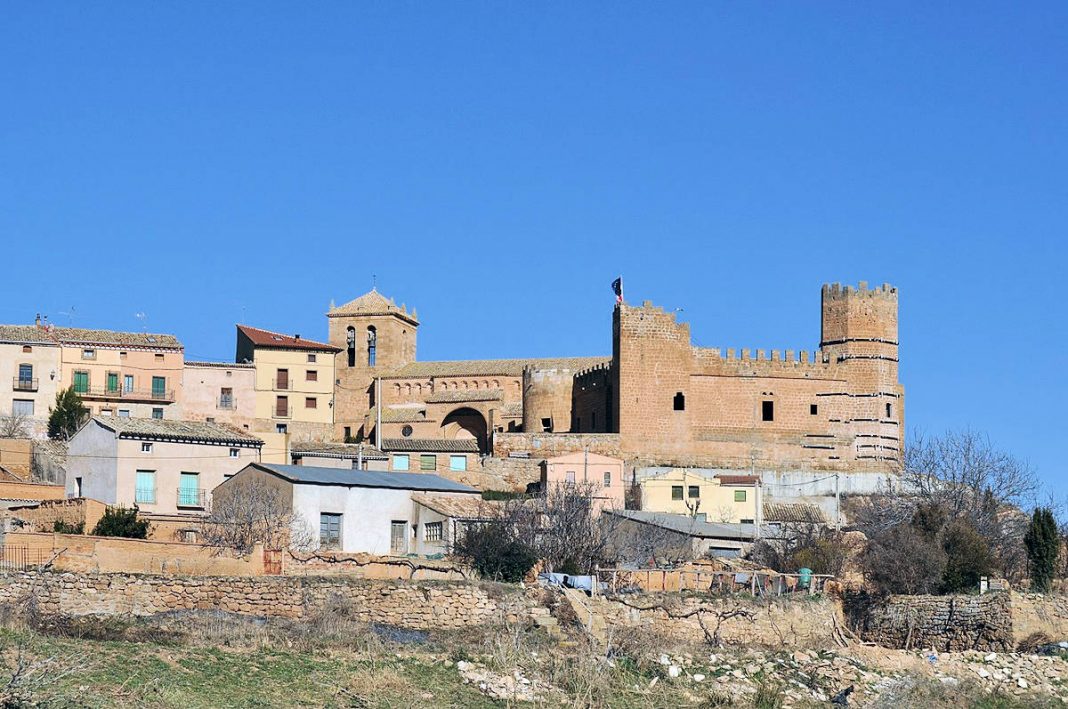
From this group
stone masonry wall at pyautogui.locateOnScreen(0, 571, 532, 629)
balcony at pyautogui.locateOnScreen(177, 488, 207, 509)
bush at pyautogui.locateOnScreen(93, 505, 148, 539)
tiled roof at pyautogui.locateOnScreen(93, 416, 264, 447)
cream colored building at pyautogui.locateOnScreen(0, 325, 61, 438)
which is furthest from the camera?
cream colored building at pyautogui.locateOnScreen(0, 325, 61, 438)

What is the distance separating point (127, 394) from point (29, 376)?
3333mm

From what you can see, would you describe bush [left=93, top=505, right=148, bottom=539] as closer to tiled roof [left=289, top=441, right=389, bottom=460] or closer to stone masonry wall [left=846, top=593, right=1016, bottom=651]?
stone masonry wall [left=846, top=593, right=1016, bottom=651]

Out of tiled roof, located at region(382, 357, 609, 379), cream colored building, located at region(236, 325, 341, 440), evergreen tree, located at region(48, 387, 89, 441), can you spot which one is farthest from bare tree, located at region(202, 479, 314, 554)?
tiled roof, located at region(382, 357, 609, 379)

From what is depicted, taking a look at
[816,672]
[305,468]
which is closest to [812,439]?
[305,468]

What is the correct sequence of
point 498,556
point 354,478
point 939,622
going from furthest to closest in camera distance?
point 354,478
point 498,556
point 939,622

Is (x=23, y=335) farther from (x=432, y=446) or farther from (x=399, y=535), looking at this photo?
(x=399, y=535)

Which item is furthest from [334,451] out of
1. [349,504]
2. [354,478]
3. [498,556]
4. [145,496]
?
[498,556]

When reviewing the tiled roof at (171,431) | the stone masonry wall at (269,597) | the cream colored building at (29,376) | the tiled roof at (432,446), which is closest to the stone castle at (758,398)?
the tiled roof at (432,446)

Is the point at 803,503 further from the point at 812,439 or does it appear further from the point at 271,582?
the point at 271,582

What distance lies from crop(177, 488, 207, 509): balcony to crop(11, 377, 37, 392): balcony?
17.0m

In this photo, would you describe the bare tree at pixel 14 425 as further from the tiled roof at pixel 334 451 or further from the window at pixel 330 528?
the window at pixel 330 528

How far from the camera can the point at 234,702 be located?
21.0 m

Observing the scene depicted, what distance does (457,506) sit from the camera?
40.7m

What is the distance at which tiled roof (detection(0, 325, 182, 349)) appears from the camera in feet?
197
